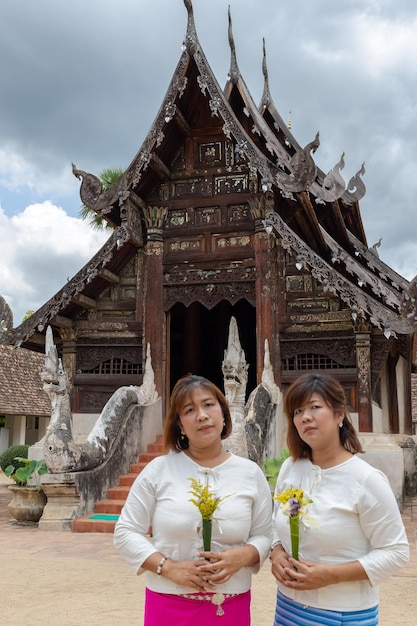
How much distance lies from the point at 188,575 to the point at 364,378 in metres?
6.85

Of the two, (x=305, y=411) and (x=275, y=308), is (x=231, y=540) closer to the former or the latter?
(x=305, y=411)

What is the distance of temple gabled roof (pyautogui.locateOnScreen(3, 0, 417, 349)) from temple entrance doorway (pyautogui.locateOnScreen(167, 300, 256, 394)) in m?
2.78

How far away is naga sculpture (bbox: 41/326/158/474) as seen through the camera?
7.08 meters

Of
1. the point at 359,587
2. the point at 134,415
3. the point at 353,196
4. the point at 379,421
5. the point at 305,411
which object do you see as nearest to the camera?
the point at 359,587

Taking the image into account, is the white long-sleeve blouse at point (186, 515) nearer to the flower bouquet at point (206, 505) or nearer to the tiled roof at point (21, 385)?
the flower bouquet at point (206, 505)

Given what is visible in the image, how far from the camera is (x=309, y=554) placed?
2014mm

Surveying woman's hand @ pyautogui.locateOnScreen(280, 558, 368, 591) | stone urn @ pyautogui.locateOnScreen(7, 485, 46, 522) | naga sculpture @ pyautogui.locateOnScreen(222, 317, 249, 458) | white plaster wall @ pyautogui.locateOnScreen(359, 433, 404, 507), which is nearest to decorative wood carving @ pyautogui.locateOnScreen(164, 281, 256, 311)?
naga sculpture @ pyautogui.locateOnScreen(222, 317, 249, 458)

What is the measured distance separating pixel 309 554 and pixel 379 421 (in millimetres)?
7615

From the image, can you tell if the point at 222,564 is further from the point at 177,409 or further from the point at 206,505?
the point at 177,409

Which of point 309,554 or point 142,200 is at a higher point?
point 142,200

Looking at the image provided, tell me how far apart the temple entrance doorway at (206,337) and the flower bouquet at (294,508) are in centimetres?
988

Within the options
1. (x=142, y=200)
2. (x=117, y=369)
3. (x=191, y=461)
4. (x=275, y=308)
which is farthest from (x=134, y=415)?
(x=191, y=461)

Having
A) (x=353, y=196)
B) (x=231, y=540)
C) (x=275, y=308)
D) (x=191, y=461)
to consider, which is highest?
(x=353, y=196)

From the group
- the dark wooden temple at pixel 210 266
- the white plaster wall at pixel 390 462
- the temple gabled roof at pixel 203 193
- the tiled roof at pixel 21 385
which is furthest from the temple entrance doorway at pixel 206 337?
the tiled roof at pixel 21 385
